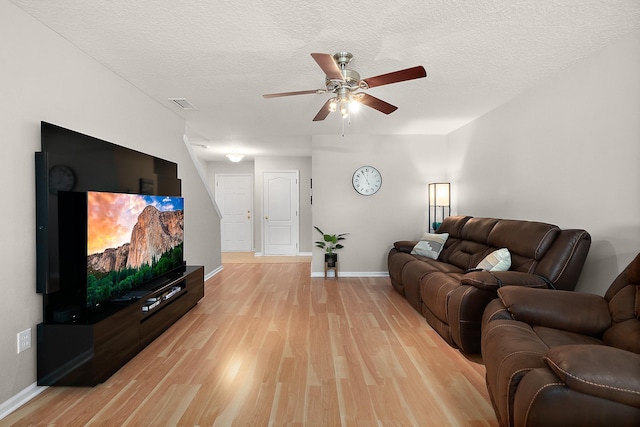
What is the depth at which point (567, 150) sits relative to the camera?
9.50 ft

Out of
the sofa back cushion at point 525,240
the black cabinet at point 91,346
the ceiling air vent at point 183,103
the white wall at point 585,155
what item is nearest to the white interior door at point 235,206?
the ceiling air vent at point 183,103

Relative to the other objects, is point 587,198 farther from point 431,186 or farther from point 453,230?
point 431,186

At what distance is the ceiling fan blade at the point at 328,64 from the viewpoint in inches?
75.6

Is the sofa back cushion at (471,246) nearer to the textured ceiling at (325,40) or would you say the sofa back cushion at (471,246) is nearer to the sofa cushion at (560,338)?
the textured ceiling at (325,40)

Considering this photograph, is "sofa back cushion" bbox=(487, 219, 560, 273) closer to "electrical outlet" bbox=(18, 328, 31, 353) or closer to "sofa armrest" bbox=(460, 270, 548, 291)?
"sofa armrest" bbox=(460, 270, 548, 291)

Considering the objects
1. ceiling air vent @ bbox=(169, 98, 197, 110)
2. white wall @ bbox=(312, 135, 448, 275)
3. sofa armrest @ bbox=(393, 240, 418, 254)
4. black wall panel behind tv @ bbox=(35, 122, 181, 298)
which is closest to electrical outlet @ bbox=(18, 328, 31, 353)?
black wall panel behind tv @ bbox=(35, 122, 181, 298)

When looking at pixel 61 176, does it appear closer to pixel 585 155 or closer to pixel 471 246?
pixel 471 246

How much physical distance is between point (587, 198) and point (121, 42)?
12.5 feet

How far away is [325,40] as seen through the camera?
236 cm

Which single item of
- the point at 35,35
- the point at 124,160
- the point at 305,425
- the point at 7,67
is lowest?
the point at 305,425

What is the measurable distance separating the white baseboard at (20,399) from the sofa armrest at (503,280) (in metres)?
3.09

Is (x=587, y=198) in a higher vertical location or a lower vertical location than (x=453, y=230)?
higher

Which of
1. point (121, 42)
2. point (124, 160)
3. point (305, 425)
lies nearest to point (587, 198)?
point (305, 425)

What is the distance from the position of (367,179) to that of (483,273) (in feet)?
10.3
